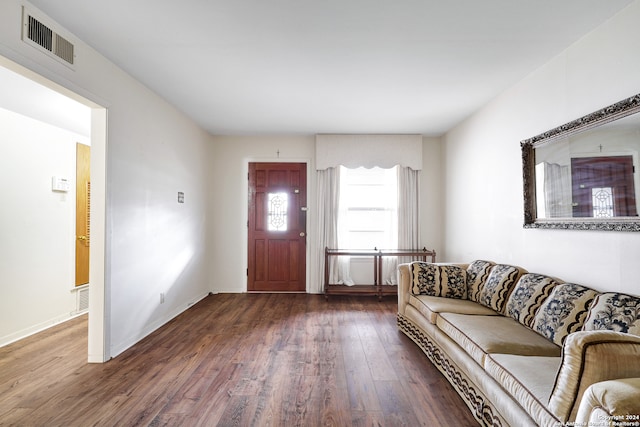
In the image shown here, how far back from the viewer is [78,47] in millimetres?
2412

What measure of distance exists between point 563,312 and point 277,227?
155 inches

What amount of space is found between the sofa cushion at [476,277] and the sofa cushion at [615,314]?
1203 millimetres

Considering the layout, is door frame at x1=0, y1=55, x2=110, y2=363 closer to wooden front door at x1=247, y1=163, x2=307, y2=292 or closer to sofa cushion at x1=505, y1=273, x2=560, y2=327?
wooden front door at x1=247, y1=163, x2=307, y2=292

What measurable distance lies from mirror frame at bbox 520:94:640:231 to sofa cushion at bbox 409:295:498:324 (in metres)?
0.91

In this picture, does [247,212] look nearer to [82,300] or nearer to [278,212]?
[278,212]

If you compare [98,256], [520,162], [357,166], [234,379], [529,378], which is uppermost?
[357,166]

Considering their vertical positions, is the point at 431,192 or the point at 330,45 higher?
the point at 330,45

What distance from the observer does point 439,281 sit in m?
3.31

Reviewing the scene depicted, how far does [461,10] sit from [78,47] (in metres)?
2.85

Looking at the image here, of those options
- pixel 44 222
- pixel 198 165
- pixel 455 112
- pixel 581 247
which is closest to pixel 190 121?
pixel 198 165

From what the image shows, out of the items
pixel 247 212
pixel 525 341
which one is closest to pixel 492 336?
pixel 525 341

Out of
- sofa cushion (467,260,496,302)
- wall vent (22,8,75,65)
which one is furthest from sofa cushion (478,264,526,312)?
wall vent (22,8,75,65)

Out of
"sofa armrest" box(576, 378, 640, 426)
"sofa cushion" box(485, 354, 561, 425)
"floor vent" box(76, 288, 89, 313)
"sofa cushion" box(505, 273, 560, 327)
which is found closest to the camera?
"sofa armrest" box(576, 378, 640, 426)

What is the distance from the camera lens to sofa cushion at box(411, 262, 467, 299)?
3273 millimetres
